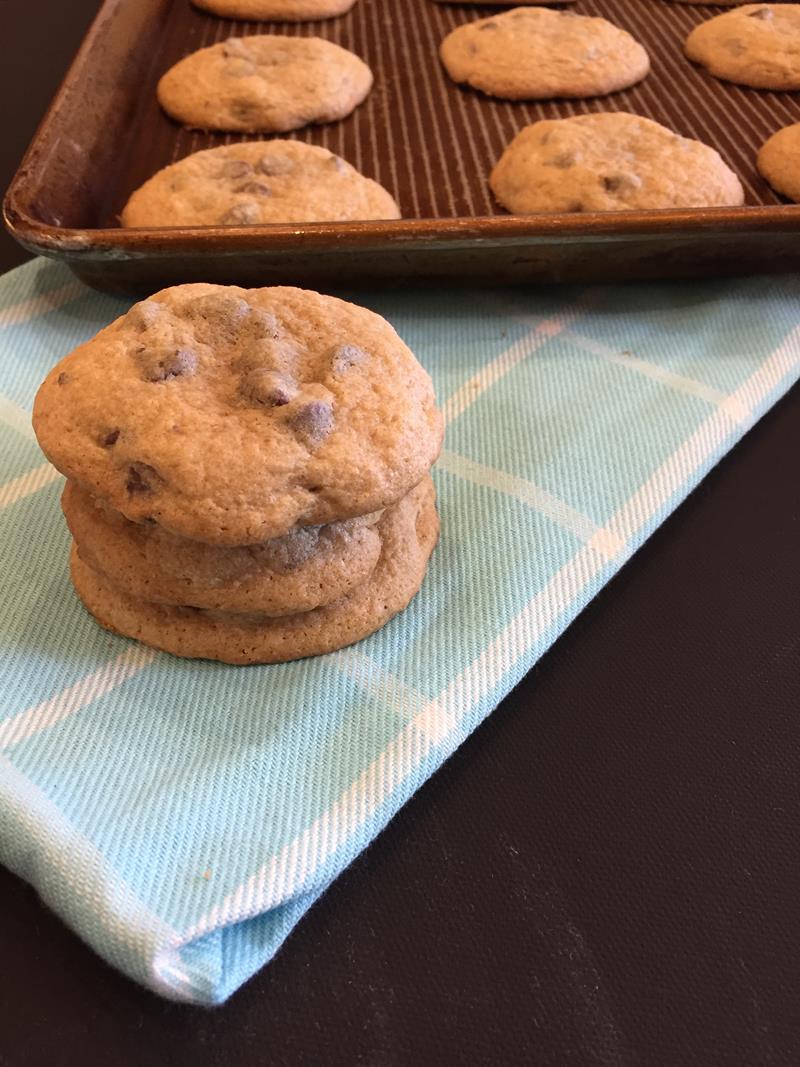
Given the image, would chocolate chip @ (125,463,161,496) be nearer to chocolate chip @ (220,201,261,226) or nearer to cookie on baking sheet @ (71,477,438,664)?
cookie on baking sheet @ (71,477,438,664)

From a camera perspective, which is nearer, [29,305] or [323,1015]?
[323,1015]

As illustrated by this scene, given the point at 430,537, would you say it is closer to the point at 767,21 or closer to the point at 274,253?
the point at 274,253

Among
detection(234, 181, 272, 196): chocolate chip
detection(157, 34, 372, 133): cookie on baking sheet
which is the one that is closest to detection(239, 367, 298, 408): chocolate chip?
detection(234, 181, 272, 196): chocolate chip

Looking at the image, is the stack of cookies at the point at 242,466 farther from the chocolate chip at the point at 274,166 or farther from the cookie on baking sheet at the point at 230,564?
the chocolate chip at the point at 274,166

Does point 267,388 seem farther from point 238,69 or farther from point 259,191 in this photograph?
point 238,69

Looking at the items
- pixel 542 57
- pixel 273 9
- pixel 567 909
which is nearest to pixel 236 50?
pixel 273 9

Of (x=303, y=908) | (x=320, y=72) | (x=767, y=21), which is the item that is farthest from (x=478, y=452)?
(x=767, y=21)

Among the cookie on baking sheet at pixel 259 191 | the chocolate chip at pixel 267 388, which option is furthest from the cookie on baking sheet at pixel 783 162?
the chocolate chip at pixel 267 388
